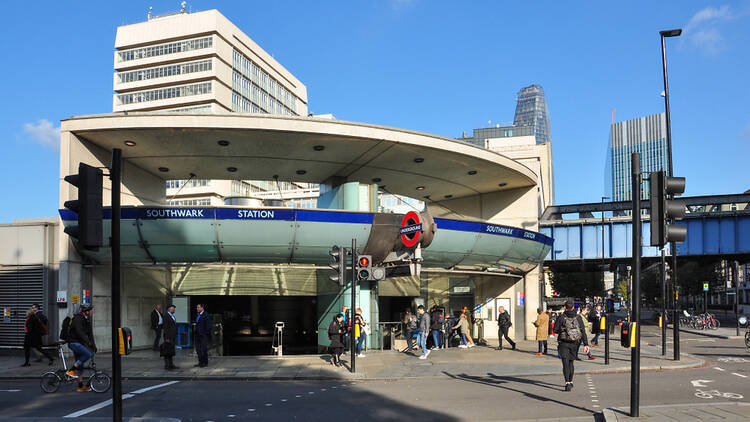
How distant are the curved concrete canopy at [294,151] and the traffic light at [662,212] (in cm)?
1288

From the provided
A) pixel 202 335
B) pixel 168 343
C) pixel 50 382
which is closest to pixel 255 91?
pixel 202 335

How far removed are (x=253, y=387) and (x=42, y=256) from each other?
12.0 m

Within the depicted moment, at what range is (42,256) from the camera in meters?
22.0

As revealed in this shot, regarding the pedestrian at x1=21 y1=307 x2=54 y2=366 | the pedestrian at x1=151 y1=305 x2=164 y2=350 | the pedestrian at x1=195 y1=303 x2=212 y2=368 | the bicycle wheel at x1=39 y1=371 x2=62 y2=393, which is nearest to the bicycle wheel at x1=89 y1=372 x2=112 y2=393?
the bicycle wheel at x1=39 y1=371 x2=62 y2=393

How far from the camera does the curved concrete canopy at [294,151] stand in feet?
68.0

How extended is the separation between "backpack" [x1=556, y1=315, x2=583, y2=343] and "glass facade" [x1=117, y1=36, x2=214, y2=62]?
94314mm

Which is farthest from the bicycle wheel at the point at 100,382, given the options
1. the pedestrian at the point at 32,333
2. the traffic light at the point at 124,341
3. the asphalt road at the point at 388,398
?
the pedestrian at the point at 32,333

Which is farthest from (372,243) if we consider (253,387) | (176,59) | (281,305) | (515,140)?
(176,59)

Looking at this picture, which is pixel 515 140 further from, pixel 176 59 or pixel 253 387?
pixel 253 387

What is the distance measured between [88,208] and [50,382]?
7.62 meters

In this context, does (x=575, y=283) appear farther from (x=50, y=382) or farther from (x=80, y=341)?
Answer: (x=50, y=382)

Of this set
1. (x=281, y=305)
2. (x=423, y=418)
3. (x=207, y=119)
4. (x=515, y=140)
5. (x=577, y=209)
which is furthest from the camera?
(x=515, y=140)

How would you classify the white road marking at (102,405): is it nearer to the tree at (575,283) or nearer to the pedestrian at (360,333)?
the pedestrian at (360,333)

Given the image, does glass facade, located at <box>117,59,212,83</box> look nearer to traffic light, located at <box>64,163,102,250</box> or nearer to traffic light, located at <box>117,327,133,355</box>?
traffic light, located at <box>117,327,133,355</box>
